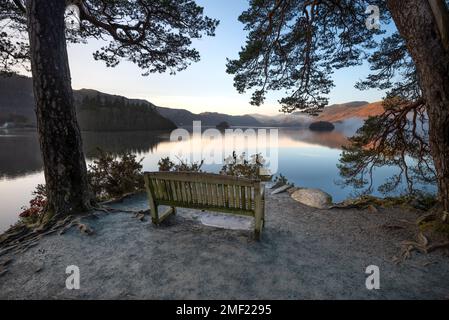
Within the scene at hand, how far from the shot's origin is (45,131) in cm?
451

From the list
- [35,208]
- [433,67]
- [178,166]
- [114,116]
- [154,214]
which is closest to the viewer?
[433,67]

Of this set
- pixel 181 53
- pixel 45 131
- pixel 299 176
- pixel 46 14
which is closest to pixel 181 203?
pixel 45 131

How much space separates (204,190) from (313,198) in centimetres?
370

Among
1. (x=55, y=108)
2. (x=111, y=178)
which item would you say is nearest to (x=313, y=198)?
(x=55, y=108)

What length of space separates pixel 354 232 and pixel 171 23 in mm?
8523

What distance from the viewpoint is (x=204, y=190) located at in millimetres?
4023

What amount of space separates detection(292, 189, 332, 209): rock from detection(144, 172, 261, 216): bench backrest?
297 cm

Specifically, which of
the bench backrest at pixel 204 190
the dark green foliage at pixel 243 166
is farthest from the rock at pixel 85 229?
the dark green foliage at pixel 243 166

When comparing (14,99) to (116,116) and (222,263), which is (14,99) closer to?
(116,116)

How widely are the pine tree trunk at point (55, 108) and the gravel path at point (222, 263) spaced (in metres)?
0.94

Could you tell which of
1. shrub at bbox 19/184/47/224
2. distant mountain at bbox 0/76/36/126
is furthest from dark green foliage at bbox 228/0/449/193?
distant mountain at bbox 0/76/36/126

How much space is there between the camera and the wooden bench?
3.78 meters

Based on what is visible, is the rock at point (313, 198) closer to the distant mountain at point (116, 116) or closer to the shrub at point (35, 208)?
the shrub at point (35, 208)
